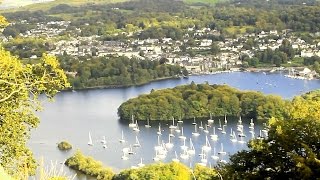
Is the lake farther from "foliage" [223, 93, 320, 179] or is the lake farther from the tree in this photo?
the tree

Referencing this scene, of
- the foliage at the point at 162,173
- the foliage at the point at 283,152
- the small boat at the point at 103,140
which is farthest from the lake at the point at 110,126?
the foliage at the point at 283,152

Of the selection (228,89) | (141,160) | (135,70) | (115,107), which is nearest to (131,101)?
(115,107)

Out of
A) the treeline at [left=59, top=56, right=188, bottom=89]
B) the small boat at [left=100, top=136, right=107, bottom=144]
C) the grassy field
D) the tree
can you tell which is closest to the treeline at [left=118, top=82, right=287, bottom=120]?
the small boat at [left=100, top=136, right=107, bottom=144]

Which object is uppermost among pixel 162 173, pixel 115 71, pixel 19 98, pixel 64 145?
pixel 19 98

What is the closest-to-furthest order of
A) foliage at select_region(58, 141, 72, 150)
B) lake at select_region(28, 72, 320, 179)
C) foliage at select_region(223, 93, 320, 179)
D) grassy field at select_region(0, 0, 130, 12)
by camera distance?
foliage at select_region(223, 93, 320, 179) → lake at select_region(28, 72, 320, 179) → foliage at select_region(58, 141, 72, 150) → grassy field at select_region(0, 0, 130, 12)

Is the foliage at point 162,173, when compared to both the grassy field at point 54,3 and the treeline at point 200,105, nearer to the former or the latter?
the treeline at point 200,105

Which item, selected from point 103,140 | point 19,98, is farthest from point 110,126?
point 19,98

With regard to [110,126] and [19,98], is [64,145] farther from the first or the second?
[19,98]
